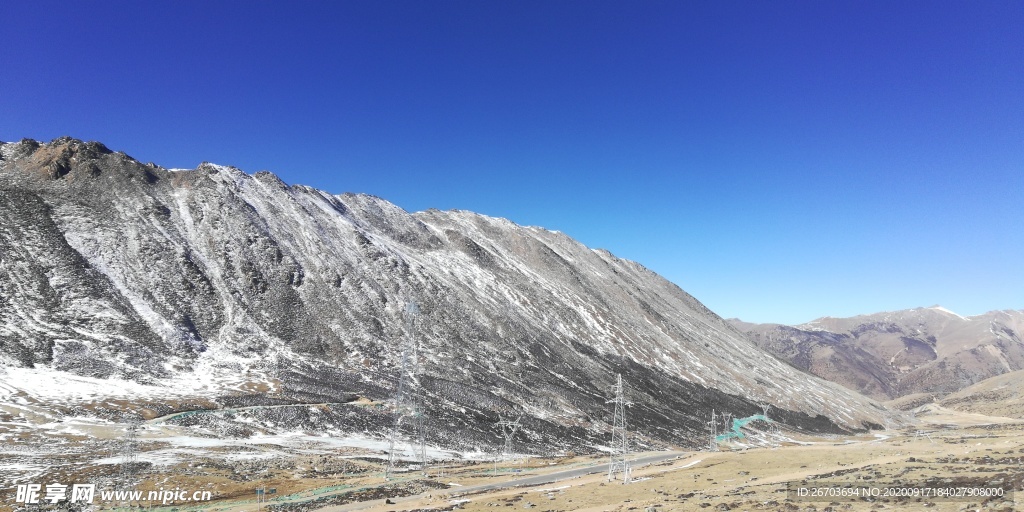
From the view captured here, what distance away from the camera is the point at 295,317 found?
114m

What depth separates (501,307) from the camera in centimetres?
15112

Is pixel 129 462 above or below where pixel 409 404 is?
below

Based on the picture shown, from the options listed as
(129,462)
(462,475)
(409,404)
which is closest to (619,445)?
(409,404)

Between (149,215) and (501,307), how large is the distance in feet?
294

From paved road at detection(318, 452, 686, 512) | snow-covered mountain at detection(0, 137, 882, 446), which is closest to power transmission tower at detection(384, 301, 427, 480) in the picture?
snow-covered mountain at detection(0, 137, 882, 446)

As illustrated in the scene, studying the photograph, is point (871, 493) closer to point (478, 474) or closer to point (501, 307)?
point (478, 474)

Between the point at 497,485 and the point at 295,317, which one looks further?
the point at 295,317

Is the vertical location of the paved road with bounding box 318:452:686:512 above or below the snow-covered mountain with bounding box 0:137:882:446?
below

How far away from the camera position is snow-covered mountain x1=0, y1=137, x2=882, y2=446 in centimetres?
8800

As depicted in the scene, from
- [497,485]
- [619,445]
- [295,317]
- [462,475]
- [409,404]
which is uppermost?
[295,317]

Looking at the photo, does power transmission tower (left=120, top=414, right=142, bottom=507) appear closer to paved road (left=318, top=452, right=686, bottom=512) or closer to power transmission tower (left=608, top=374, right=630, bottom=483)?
paved road (left=318, top=452, right=686, bottom=512)

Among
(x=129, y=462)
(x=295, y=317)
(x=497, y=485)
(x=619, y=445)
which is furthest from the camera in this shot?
(x=295, y=317)

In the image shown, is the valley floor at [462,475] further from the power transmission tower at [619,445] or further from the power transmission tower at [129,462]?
the power transmission tower at [619,445]

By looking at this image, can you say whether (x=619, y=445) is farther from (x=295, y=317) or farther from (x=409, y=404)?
(x=295, y=317)
